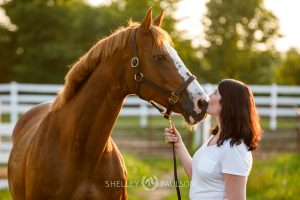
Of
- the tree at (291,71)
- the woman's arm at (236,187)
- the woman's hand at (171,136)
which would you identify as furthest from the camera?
the tree at (291,71)

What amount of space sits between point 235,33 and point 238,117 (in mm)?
27626

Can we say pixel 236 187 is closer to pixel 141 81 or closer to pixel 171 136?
pixel 171 136

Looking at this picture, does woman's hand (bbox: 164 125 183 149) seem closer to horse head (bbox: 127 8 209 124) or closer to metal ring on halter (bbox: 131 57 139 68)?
horse head (bbox: 127 8 209 124)

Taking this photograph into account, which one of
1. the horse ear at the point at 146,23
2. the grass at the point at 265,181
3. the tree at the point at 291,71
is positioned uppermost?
the tree at the point at 291,71

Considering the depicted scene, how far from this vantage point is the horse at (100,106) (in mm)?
3396

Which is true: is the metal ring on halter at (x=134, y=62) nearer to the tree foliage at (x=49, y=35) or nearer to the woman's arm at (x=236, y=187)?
the woman's arm at (x=236, y=187)

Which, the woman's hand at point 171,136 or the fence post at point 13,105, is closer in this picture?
the woman's hand at point 171,136

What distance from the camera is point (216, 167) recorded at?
9.83 ft

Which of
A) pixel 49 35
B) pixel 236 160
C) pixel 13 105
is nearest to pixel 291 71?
pixel 13 105

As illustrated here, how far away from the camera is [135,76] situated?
3.47 meters

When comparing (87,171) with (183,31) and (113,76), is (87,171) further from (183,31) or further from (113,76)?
(183,31)

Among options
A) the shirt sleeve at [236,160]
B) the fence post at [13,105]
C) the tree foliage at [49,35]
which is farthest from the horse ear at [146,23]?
the tree foliage at [49,35]

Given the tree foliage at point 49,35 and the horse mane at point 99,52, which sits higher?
the tree foliage at point 49,35

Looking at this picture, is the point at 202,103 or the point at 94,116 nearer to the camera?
the point at 202,103
